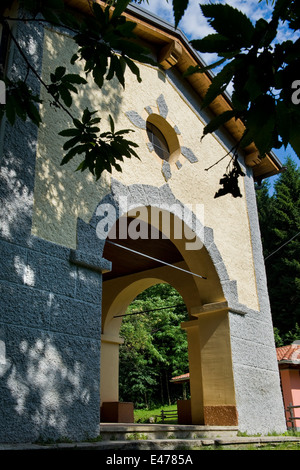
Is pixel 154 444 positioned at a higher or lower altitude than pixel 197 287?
lower

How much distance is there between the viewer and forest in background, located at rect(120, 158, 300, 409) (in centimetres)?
2244

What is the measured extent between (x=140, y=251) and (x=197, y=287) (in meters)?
1.84

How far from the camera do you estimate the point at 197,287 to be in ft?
24.6

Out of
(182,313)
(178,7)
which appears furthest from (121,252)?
(182,313)

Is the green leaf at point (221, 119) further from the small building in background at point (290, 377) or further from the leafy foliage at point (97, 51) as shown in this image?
the small building in background at point (290, 377)

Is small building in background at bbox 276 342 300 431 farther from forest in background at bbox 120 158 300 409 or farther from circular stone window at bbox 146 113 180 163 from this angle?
circular stone window at bbox 146 113 180 163

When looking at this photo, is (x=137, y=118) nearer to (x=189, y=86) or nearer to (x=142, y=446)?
(x=189, y=86)

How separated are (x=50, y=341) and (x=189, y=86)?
5.41m

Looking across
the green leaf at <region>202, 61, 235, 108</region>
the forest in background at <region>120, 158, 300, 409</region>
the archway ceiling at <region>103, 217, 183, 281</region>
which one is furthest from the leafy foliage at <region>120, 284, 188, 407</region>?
the green leaf at <region>202, 61, 235, 108</region>

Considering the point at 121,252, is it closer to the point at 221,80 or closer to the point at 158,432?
the point at 158,432

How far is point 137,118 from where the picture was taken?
6445 millimetres

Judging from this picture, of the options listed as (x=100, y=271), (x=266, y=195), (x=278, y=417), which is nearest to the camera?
(x=100, y=271)
